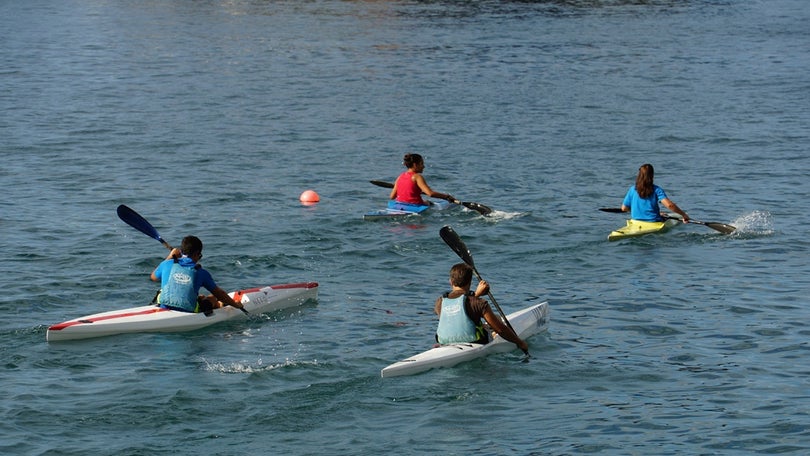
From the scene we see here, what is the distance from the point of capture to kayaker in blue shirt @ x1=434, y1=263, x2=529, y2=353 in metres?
Answer: 15.6

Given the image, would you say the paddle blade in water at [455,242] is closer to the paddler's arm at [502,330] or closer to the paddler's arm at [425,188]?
the paddler's arm at [502,330]

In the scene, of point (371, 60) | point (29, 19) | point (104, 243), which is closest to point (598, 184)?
point (104, 243)

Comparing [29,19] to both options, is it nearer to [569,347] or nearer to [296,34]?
[296,34]

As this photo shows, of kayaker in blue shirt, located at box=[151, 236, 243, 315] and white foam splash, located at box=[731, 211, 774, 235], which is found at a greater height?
kayaker in blue shirt, located at box=[151, 236, 243, 315]

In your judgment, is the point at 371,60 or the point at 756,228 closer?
the point at 756,228

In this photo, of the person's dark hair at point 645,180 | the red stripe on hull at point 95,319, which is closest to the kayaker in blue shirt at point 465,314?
the red stripe on hull at point 95,319

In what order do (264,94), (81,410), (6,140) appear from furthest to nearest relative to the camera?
(264,94), (6,140), (81,410)

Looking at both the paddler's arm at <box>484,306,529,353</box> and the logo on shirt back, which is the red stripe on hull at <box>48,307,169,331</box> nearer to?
the logo on shirt back

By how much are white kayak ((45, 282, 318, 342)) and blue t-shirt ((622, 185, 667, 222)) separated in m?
8.08

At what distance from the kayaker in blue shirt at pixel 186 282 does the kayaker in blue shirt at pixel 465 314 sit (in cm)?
370

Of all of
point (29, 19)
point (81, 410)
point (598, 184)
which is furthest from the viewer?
point (29, 19)

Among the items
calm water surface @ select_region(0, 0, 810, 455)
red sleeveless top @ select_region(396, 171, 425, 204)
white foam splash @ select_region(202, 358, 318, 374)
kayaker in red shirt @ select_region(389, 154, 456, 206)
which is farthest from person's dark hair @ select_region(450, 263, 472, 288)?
red sleeveless top @ select_region(396, 171, 425, 204)

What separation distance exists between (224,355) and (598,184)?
15.1 metres

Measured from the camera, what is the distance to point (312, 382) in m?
15.9
